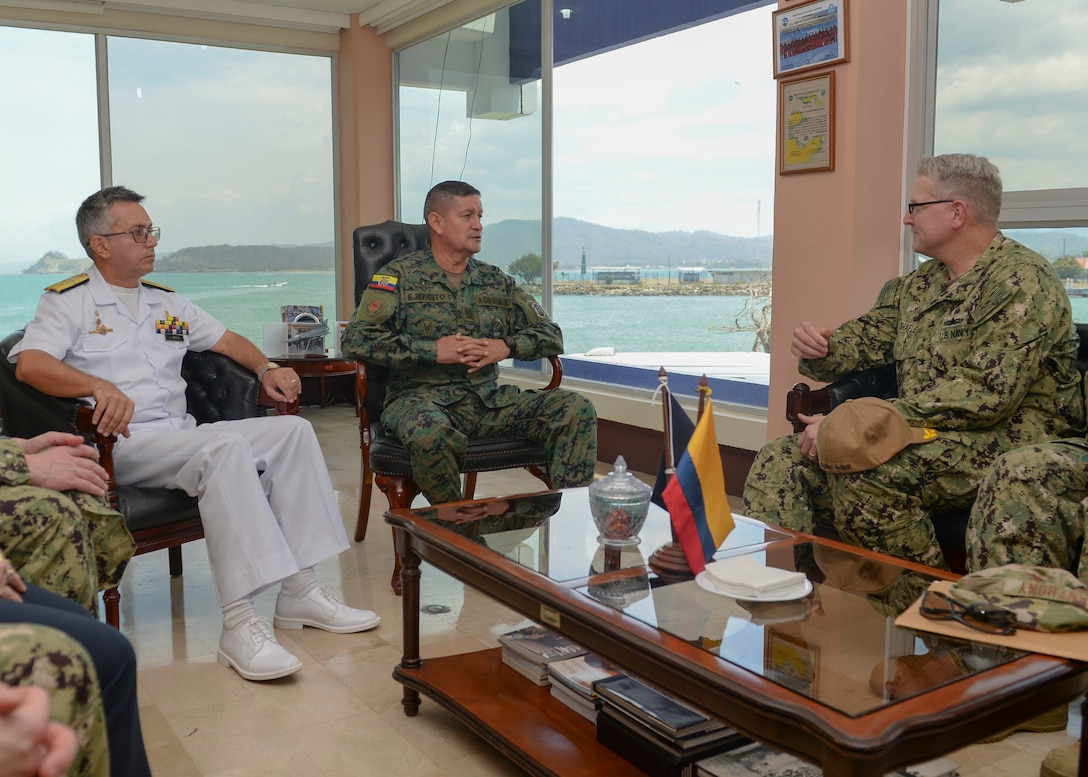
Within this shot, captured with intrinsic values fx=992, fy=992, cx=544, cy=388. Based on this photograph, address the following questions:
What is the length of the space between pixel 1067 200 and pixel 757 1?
63.4 inches

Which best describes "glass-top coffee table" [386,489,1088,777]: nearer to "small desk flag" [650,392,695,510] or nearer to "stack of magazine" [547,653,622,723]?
"stack of magazine" [547,653,622,723]

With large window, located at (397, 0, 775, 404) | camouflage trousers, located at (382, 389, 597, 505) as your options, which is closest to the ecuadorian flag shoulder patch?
camouflage trousers, located at (382, 389, 597, 505)

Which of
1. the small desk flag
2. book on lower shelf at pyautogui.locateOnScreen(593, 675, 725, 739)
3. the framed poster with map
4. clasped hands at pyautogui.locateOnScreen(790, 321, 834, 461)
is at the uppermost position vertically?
the framed poster with map

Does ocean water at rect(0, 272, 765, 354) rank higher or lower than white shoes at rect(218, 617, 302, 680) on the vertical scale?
higher

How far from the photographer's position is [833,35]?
3.50 meters

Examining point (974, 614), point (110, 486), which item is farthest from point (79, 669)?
point (110, 486)

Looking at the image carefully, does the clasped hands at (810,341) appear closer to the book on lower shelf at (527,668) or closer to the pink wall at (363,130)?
the book on lower shelf at (527,668)

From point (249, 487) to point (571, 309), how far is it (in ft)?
10.6

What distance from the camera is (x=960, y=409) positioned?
2504 millimetres

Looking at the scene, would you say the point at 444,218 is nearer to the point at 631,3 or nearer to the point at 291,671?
the point at 291,671

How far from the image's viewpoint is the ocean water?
4680 mm

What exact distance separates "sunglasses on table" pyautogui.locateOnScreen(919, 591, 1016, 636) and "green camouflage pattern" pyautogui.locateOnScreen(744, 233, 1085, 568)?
2.94 ft

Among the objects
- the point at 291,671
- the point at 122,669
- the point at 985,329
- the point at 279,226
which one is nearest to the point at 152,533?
the point at 291,671

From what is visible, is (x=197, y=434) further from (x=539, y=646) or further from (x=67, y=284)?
(x=539, y=646)
